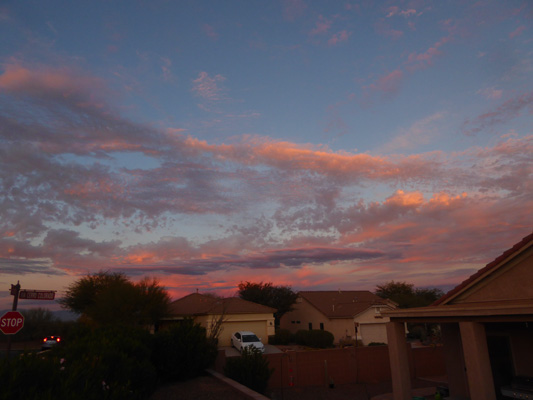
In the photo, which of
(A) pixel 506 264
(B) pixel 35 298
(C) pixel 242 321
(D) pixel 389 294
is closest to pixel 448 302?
(A) pixel 506 264

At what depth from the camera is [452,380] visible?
45.6 feet

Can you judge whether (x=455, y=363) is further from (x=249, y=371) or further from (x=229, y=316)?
(x=229, y=316)

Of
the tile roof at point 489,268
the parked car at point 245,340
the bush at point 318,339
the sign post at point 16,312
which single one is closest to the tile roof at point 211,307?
the parked car at point 245,340

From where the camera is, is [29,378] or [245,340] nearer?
[29,378]

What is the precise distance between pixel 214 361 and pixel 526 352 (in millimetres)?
11107

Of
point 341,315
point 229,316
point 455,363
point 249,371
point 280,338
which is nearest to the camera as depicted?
point 455,363

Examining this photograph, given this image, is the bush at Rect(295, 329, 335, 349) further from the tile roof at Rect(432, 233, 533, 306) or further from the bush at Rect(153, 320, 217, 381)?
the tile roof at Rect(432, 233, 533, 306)

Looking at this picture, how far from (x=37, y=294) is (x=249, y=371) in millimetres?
10108

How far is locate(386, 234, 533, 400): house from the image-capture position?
33.6ft

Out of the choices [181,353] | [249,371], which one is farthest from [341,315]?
[181,353]

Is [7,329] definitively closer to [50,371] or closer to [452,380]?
[50,371]

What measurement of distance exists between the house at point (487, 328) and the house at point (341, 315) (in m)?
17.0

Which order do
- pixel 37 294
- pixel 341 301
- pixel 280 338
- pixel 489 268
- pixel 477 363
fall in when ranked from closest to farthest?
pixel 477 363 < pixel 489 268 < pixel 37 294 < pixel 280 338 < pixel 341 301

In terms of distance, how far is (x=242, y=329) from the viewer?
35.4 metres
